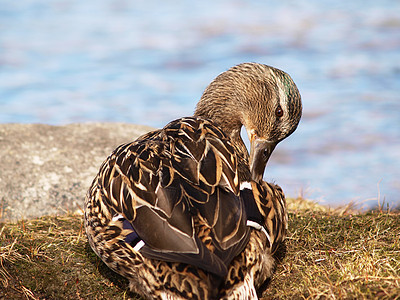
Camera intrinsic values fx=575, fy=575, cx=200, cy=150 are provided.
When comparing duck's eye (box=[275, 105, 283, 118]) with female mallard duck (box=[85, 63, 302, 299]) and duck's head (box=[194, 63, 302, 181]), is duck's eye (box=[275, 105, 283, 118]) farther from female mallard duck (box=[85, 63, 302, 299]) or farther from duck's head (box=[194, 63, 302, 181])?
female mallard duck (box=[85, 63, 302, 299])

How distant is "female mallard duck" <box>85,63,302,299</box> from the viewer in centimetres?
375

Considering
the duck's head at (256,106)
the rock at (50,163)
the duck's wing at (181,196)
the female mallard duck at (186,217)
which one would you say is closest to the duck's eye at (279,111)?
the duck's head at (256,106)

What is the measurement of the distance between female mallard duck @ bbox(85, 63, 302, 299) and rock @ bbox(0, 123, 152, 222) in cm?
230

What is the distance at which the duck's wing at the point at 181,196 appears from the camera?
372 cm

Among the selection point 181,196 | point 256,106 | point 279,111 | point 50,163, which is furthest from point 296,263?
point 50,163

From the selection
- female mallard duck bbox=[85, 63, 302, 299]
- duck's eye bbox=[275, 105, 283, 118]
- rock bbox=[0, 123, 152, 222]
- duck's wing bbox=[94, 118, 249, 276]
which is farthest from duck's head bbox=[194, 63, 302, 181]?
rock bbox=[0, 123, 152, 222]

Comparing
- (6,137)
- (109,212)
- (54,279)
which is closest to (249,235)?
(109,212)

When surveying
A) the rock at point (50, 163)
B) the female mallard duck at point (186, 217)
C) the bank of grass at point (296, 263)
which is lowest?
the rock at point (50, 163)

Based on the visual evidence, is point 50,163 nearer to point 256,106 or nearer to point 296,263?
point 256,106

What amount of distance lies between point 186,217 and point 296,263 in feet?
4.38

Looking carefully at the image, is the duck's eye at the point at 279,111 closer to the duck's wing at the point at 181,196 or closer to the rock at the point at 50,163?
the duck's wing at the point at 181,196

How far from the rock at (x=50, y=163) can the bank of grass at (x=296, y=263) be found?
122cm

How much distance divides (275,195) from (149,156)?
1.10 metres

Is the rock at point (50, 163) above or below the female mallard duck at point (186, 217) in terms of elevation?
below
